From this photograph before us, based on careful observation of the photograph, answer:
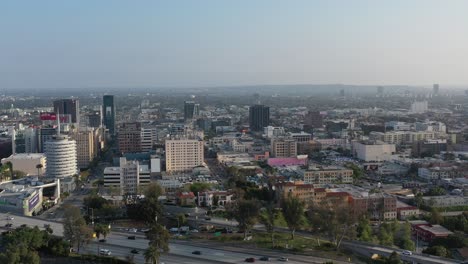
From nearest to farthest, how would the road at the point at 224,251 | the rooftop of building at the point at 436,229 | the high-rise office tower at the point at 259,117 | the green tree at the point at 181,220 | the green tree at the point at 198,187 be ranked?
the road at the point at 224,251 → the rooftop of building at the point at 436,229 → the green tree at the point at 181,220 → the green tree at the point at 198,187 → the high-rise office tower at the point at 259,117

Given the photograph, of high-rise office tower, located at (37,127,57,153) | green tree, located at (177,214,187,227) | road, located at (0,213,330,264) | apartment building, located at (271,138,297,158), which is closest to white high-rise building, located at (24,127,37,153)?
high-rise office tower, located at (37,127,57,153)

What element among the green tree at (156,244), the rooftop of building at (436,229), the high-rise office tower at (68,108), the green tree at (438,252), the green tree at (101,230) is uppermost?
the high-rise office tower at (68,108)

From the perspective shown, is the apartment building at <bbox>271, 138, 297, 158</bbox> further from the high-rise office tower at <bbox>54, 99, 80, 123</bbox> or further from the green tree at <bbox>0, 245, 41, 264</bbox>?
the green tree at <bbox>0, 245, 41, 264</bbox>

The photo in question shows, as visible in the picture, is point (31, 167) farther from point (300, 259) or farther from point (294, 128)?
point (294, 128)

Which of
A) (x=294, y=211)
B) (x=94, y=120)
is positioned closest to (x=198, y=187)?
(x=294, y=211)

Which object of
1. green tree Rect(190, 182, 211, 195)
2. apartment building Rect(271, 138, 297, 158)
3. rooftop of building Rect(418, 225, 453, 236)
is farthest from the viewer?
apartment building Rect(271, 138, 297, 158)

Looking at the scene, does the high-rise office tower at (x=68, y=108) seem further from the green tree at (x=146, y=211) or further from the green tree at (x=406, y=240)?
the green tree at (x=406, y=240)

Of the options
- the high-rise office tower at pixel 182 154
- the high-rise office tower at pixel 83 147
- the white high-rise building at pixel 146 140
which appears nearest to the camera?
the high-rise office tower at pixel 182 154

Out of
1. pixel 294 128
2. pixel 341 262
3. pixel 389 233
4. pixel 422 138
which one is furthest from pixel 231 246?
pixel 294 128

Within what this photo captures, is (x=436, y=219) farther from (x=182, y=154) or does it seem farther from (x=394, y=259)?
(x=182, y=154)

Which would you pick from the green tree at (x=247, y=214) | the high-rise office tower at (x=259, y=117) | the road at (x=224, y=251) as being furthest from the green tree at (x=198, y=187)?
the high-rise office tower at (x=259, y=117)
